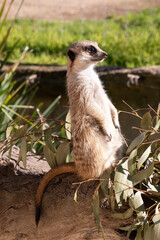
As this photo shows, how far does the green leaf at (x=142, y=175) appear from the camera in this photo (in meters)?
1.22

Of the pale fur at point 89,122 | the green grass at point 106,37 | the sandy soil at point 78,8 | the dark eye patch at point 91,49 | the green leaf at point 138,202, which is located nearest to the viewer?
the green leaf at point 138,202

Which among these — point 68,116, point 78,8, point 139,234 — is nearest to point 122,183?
point 139,234

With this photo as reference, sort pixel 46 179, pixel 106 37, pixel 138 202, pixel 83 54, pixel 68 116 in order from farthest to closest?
pixel 106 37 < pixel 68 116 < pixel 83 54 < pixel 46 179 < pixel 138 202

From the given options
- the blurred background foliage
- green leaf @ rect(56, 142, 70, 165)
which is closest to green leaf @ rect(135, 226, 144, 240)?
the blurred background foliage

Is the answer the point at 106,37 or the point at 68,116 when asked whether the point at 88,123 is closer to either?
the point at 68,116

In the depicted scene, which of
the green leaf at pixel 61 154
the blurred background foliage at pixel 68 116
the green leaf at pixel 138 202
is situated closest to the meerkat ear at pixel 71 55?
the blurred background foliage at pixel 68 116

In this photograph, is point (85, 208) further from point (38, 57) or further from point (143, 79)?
point (38, 57)

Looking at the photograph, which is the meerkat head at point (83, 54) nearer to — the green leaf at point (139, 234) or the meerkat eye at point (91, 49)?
the meerkat eye at point (91, 49)

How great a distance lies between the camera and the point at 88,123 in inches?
56.6

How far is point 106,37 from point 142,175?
2.91 meters

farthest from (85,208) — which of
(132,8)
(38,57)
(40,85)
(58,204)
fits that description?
(132,8)

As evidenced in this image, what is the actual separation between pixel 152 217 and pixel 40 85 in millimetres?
2362

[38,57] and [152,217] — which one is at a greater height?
[152,217]

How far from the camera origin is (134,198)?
4.00ft
